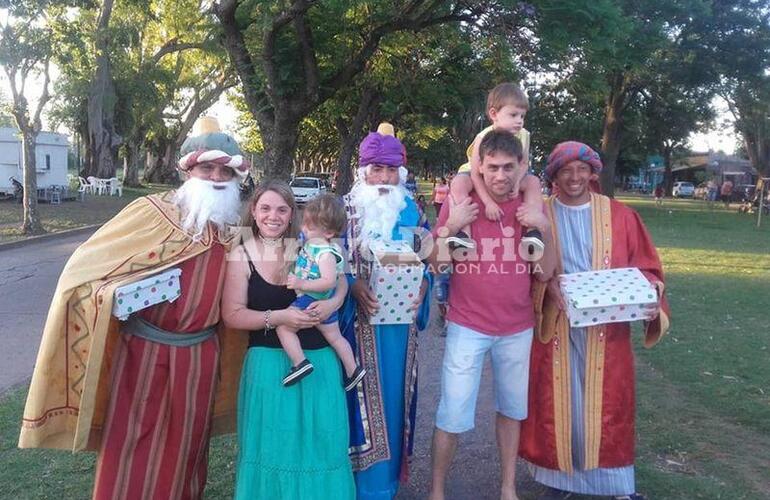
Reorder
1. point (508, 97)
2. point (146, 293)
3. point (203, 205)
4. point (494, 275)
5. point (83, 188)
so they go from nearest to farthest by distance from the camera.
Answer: point (146, 293) < point (203, 205) < point (494, 275) < point (508, 97) < point (83, 188)

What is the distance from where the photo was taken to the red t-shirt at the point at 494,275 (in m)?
3.21

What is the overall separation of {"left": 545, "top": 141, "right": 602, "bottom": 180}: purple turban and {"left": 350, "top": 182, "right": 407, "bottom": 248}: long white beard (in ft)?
2.51

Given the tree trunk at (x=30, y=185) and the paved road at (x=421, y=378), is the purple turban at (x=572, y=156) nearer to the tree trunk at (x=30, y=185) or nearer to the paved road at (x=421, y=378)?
the paved road at (x=421, y=378)

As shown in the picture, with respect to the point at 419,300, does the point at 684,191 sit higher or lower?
higher

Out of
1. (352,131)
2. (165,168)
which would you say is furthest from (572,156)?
(165,168)

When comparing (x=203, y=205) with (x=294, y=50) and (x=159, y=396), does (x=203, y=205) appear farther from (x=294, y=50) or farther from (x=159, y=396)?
(x=294, y=50)

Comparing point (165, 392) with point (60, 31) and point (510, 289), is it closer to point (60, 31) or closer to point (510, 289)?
point (510, 289)

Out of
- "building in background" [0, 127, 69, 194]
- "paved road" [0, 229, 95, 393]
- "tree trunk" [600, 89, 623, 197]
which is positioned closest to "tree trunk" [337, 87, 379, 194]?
"building in background" [0, 127, 69, 194]

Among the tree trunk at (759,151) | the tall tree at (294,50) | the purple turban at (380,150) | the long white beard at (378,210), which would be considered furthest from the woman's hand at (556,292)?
the tree trunk at (759,151)

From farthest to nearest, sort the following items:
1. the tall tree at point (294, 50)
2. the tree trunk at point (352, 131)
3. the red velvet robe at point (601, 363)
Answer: the tree trunk at point (352, 131)
the tall tree at point (294, 50)
the red velvet robe at point (601, 363)

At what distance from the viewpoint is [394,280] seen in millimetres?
3094

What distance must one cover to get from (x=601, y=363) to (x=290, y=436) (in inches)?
61.3

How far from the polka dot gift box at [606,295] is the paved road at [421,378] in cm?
114

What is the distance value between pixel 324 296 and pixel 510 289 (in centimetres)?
89
